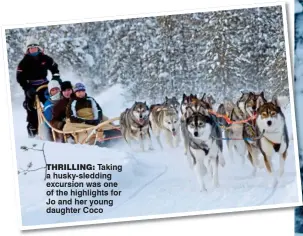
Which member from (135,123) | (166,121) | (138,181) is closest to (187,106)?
(166,121)

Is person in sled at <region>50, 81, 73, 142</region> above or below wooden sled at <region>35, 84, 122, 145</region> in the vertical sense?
above

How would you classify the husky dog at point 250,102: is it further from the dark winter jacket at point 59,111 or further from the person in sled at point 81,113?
the dark winter jacket at point 59,111

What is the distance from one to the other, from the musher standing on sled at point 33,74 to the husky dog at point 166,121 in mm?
412

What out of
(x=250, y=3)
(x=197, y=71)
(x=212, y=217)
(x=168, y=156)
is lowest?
(x=212, y=217)

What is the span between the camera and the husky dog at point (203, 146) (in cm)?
403

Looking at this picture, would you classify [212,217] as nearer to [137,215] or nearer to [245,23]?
[137,215]

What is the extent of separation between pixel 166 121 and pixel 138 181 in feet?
0.89

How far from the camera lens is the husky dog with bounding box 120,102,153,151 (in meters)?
4.01

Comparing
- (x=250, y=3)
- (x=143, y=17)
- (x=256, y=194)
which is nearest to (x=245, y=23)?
(x=250, y=3)

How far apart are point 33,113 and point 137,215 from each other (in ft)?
1.94

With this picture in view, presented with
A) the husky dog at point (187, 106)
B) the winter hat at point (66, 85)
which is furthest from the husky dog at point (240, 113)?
the winter hat at point (66, 85)

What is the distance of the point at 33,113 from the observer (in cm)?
400

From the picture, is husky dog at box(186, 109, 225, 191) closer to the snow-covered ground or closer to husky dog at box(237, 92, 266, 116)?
the snow-covered ground

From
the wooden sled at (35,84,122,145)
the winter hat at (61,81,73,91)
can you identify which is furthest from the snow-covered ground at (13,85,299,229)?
the winter hat at (61,81,73,91)
